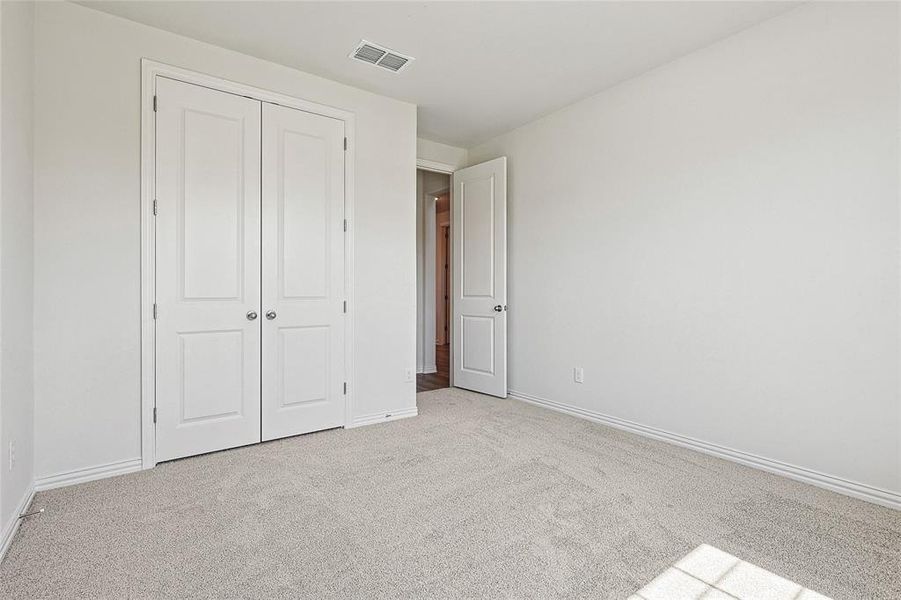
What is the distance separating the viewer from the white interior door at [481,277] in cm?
428

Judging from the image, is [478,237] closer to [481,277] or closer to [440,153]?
[481,277]

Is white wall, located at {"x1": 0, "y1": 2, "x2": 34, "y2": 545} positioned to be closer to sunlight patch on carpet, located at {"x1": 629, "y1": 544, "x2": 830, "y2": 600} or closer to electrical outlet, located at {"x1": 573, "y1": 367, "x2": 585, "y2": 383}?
sunlight patch on carpet, located at {"x1": 629, "y1": 544, "x2": 830, "y2": 600}

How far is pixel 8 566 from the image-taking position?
165cm

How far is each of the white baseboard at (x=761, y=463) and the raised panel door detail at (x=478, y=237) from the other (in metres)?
1.46

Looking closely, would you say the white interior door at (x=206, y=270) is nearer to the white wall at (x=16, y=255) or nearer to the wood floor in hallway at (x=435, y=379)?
the white wall at (x=16, y=255)

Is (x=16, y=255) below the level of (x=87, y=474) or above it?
above

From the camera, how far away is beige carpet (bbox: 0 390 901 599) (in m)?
1.57

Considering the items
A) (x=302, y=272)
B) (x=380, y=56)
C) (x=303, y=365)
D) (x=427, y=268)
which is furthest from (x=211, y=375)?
(x=427, y=268)

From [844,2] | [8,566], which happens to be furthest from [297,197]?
[844,2]

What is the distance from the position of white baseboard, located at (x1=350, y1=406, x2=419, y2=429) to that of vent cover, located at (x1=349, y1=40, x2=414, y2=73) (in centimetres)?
257

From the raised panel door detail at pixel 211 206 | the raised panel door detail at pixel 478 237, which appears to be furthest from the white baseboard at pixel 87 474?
the raised panel door detail at pixel 478 237

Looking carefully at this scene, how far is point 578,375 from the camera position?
12.1ft

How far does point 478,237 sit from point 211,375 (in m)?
2.73

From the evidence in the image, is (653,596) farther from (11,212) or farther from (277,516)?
(11,212)
